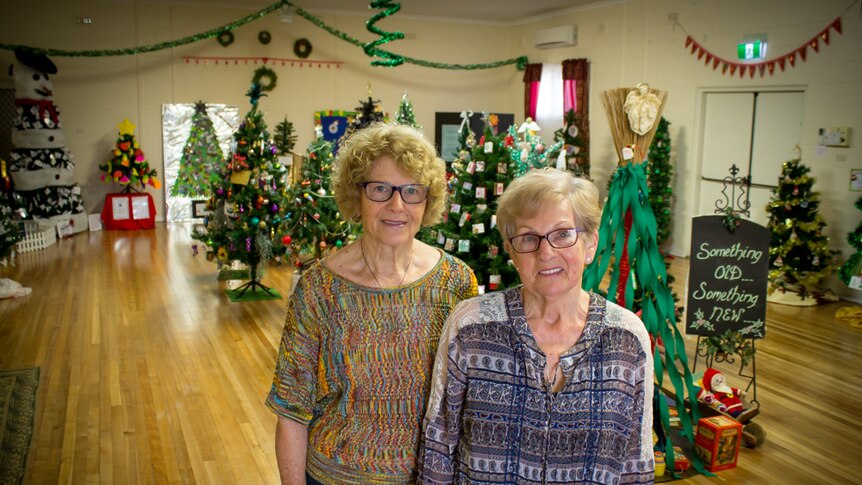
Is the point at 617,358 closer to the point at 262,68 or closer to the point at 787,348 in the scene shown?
the point at 787,348

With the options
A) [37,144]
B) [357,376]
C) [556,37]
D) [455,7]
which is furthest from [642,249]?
[455,7]

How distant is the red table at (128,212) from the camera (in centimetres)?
1079

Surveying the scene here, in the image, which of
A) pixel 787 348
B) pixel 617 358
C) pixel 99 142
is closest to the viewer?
pixel 617 358

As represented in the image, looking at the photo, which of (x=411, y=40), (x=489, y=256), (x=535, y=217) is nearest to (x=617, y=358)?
(x=535, y=217)

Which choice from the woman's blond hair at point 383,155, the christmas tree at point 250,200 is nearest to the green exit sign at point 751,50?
Result: the christmas tree at point 250,200

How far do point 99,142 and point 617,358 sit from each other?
11187mm

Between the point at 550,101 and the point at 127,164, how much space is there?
22.6 feet

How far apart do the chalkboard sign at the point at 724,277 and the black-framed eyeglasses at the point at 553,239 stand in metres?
2.83

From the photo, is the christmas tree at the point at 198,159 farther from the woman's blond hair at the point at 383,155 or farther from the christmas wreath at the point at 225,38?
the woman's blond hair at the point at 383,155

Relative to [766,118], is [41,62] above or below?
above

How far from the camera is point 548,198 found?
166 cm

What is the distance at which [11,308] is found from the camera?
6.45 m

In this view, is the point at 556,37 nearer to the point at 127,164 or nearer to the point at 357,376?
the point at 127,164

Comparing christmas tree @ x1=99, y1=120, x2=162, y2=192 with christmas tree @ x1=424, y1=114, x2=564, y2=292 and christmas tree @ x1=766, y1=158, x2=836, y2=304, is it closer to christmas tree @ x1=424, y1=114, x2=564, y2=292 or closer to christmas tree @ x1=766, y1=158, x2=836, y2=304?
christmas tree @ x1=424, y1=114, x2=564, y2=292
